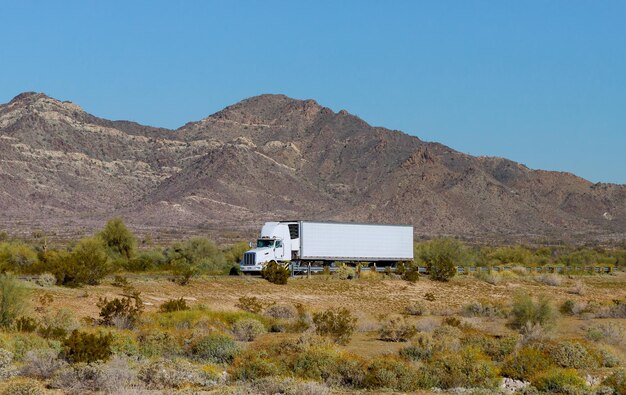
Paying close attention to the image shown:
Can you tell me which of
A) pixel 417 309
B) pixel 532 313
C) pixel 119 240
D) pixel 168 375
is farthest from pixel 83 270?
pixel 119 240

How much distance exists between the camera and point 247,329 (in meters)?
27.2

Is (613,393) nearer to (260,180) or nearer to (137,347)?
(137,347)

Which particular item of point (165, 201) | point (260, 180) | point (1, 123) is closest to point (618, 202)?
point (260, 180)

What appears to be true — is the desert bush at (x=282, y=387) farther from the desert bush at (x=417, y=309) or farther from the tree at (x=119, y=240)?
the tree at (x=119, y=240)

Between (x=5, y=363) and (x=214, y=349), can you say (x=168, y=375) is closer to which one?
(x=5, y=363)

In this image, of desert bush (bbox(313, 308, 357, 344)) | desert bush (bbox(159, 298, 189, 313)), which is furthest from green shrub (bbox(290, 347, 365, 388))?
desert bush (bbox(159, 298, 189, 313))

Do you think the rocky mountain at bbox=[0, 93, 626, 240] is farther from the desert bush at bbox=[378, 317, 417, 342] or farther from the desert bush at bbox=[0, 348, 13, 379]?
the desert bush at bbox=[0, 348, 13, 379]

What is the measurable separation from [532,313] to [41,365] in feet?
62.3

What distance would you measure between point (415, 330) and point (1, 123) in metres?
169

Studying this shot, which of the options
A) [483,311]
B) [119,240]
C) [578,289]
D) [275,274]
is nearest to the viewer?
[483,311]

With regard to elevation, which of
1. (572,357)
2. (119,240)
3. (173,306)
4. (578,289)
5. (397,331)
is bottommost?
(572,357)

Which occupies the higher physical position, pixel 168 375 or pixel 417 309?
pixel 417 309

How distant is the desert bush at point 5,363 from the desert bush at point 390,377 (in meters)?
6.84

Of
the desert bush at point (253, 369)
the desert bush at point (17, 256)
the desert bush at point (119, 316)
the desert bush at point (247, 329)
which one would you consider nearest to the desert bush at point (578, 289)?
the desert bush at point (247, 329)
